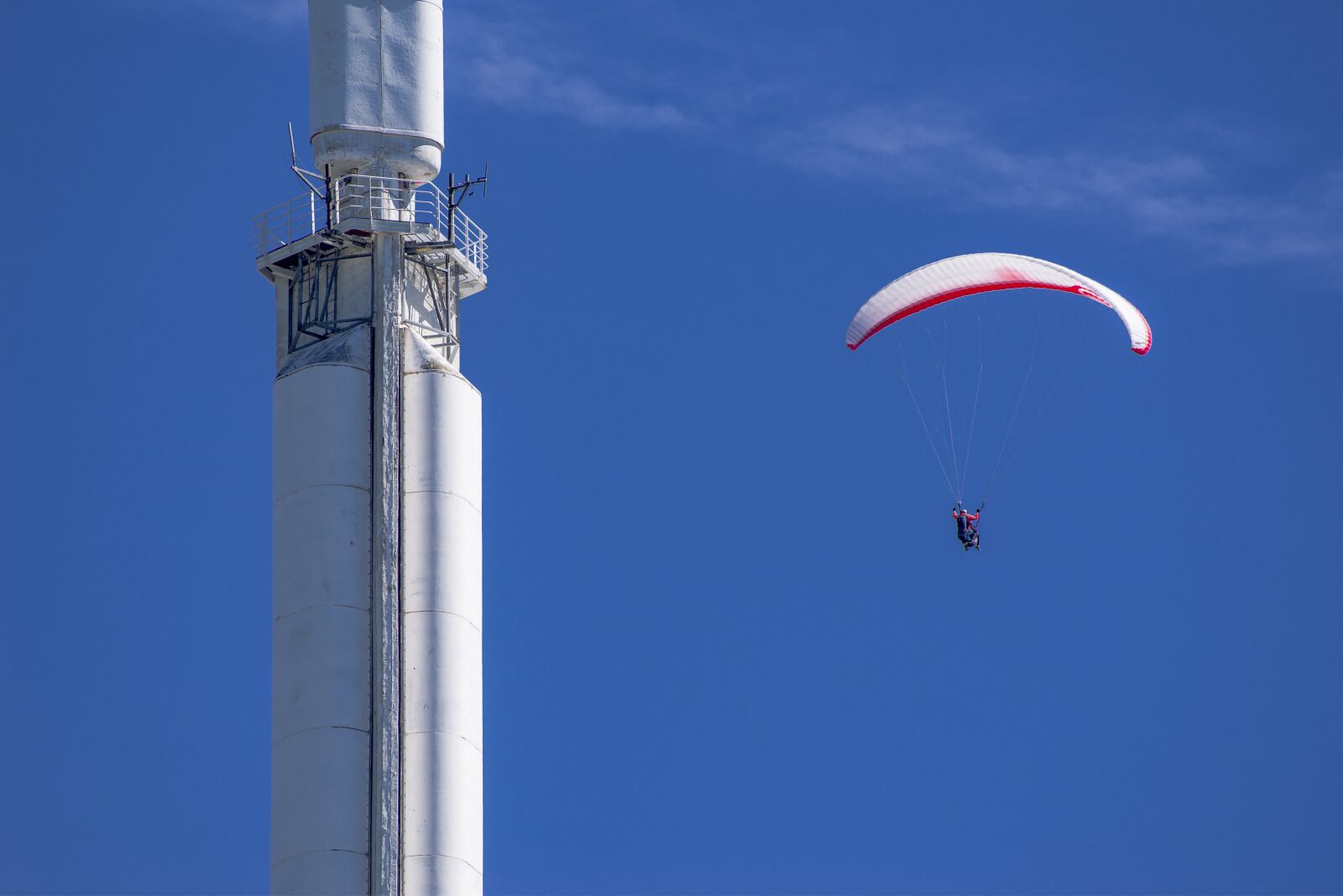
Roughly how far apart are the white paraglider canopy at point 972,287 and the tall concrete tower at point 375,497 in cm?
1153

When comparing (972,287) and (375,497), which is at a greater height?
(972,287)

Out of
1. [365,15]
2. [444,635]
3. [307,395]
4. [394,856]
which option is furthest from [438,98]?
[394,856]

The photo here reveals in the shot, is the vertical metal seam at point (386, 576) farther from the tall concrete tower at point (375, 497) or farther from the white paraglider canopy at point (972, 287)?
the white paraglider canopy at point (972, 287)

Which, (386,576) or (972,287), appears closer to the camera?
(386,576)

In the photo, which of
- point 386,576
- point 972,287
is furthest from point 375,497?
point 972,287

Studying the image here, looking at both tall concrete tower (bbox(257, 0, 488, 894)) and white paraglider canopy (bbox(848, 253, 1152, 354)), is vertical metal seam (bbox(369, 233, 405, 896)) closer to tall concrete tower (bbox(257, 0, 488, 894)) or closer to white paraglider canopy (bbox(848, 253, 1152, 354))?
tall concrete tower (bbox(257, 0, 488, 894))

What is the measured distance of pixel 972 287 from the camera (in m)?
85.6

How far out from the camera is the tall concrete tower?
7706 centimetres

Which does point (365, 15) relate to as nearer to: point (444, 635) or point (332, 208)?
point (332, 208)

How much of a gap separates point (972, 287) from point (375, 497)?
18.5 meters

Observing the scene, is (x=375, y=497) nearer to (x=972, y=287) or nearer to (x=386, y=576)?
(x=386, y=576)

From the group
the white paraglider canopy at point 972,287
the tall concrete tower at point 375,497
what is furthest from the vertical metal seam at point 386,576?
the white paraglider canopy at point 972,287

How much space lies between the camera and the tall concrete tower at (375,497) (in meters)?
77.1

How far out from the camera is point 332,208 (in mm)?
82312
